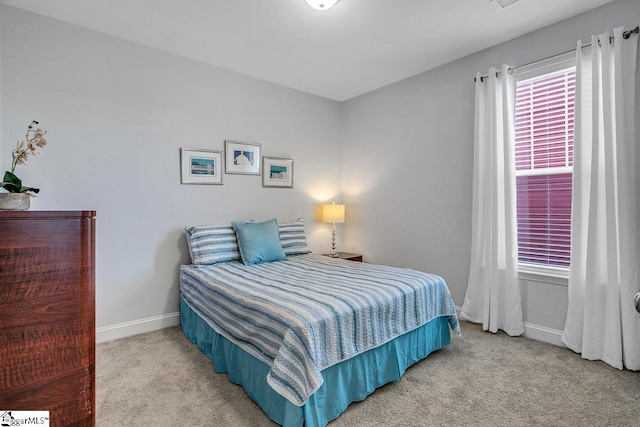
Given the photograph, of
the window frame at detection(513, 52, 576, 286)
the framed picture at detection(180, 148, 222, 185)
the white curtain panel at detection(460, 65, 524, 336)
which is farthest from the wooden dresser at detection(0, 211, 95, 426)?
A: the window frame at detection(513, 52, 576, 286)

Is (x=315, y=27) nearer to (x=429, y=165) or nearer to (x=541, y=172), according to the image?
(x=429, y=165)

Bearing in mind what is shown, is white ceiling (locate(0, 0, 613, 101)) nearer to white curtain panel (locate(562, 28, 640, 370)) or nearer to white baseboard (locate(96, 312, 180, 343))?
white curtain panel (locate(562, 28, 640, 370))

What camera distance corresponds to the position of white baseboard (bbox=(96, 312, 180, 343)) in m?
2.77

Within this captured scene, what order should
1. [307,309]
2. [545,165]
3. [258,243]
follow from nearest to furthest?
1. [307,309]
2. [545,165]
3. [258,243]

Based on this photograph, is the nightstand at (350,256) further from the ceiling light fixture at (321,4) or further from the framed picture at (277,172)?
the ceiling light fixture at (321,4)

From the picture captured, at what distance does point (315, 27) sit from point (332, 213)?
7.09 ft

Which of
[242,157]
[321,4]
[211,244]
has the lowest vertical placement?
[211,244]

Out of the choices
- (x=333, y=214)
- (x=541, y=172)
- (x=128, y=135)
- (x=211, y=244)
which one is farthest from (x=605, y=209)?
(x=128, y=135)

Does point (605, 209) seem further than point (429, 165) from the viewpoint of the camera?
No

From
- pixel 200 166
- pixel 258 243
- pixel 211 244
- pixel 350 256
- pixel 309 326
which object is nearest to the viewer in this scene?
pixel 309 326

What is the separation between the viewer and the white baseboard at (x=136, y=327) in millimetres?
2771

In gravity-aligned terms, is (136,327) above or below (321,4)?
below

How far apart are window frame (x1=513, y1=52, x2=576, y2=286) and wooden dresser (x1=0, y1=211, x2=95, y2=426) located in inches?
123

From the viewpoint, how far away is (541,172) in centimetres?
279
